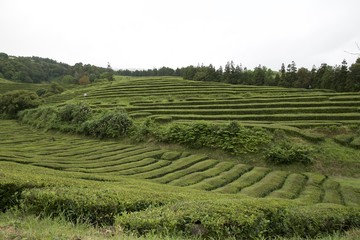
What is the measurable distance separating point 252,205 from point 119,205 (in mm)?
4014

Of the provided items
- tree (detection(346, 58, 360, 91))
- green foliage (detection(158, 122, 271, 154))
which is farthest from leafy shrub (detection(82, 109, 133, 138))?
tree (detection(346, 58, 360, 91))

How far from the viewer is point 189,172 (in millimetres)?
26266

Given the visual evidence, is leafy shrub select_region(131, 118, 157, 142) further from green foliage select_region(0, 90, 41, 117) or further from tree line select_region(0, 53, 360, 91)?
green foliage select_region(0, 90, 41, 117)

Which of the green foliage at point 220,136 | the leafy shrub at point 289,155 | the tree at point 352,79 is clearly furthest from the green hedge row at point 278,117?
the tree at point 352,79

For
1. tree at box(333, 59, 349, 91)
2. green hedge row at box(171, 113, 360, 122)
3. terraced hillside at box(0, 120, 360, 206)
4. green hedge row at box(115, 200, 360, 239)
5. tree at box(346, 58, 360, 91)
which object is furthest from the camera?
tree at box(333, 59, 349, 91)

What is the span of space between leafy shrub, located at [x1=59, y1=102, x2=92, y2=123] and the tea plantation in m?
1.35

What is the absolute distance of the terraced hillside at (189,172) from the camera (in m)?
21.0

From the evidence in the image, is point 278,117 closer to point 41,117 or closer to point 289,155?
point 289,155

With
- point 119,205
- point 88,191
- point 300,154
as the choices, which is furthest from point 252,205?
point 300,154

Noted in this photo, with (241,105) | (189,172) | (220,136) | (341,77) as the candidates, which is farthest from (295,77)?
(189,172)

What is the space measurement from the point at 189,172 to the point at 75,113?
104 ft

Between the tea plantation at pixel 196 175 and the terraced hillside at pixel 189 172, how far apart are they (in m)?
0.10

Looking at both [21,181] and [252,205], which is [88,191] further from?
[252,205]

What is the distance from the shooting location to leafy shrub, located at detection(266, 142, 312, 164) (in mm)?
29328
